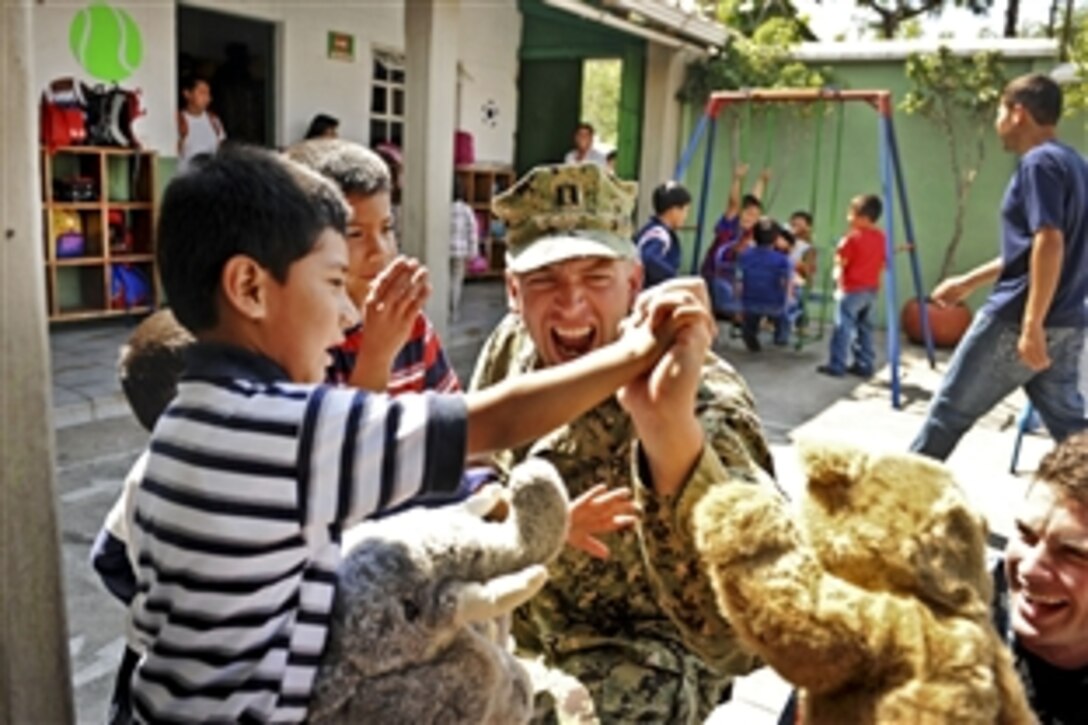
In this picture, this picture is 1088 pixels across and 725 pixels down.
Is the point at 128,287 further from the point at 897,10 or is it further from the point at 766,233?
the point at 897,10

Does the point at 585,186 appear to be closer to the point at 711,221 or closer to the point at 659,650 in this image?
the point at 659,650

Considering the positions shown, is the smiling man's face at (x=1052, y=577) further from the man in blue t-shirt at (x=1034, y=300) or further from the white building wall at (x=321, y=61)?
the white building wall at (x=321, y=61)

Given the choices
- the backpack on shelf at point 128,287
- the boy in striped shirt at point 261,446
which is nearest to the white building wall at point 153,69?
the backpack on shelf at point 128,287

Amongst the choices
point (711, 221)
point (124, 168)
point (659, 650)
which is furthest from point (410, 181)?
point (659, 650)

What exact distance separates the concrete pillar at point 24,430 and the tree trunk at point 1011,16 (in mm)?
Answer: 23983

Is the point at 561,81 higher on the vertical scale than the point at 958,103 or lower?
higher

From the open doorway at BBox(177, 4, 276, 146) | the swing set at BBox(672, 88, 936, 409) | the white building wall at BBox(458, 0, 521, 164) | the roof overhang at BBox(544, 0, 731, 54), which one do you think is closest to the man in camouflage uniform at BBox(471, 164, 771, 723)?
the swing set at BBox(672, 88, 936, 409)

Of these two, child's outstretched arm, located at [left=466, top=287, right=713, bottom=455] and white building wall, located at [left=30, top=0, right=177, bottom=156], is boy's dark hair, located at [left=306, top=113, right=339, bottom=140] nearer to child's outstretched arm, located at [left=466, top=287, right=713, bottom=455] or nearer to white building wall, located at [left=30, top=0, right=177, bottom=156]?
white building wall, located at [left=30, top=0, right=177, bottom=156]

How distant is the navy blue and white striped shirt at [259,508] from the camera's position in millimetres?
994

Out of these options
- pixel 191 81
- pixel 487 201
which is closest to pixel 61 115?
pixel 191 81

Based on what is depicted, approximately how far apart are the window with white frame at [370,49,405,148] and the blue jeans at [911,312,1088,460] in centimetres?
708

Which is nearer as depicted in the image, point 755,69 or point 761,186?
point 761,186

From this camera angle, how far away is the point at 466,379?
698 cm

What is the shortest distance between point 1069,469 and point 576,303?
34.2 inches
